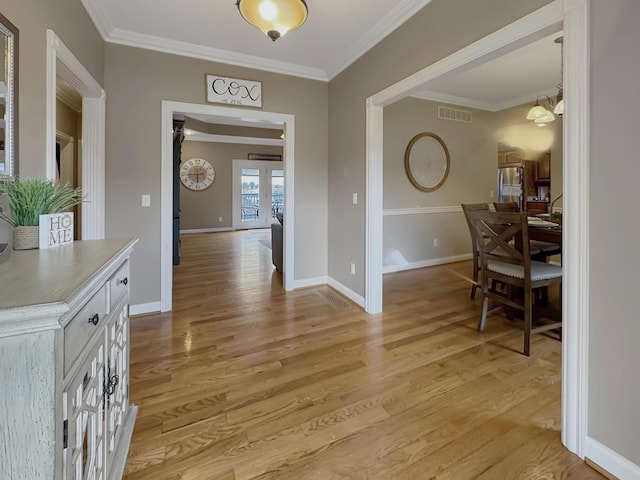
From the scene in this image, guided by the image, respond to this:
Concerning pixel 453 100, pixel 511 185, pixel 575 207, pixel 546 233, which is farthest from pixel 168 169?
pixel 511 185

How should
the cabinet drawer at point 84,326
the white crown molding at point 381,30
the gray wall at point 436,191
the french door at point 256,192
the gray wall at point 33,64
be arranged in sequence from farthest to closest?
1. the french door at point 256,192
2. the gray wall at point 436,191
3. the white crown molding at point 381,30
4. the gray wall at point 33,64
5. the cabinet drawer at point 84,326

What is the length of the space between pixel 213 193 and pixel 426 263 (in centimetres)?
673

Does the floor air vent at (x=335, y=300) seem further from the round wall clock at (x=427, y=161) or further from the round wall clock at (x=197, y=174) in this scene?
the round wall clock at (x=197, y=174)

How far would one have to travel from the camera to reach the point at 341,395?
181 cm

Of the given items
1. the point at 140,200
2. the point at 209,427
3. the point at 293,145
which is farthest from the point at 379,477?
the point at 293,145

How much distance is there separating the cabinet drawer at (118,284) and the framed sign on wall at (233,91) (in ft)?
8.00

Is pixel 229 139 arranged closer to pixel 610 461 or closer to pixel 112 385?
pixel 112 385

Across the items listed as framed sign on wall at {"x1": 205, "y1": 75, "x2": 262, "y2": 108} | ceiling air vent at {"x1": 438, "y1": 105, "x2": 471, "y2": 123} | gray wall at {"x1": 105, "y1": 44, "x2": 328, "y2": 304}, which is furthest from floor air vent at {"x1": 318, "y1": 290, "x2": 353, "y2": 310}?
ceiling air vent at {"x1": 438, "y1": 105, "x2": 471, "y2": 123}

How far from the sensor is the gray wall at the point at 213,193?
8.82m

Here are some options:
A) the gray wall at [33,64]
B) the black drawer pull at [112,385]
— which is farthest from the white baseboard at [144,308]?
the black drawer pull at [112,385]

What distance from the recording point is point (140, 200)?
299 cm

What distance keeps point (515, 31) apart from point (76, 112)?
6.07m

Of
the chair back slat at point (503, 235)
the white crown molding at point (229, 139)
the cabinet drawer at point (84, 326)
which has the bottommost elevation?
the cabinet drawer at point (84, 326)

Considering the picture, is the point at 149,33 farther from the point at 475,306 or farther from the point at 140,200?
the point at 475,306
